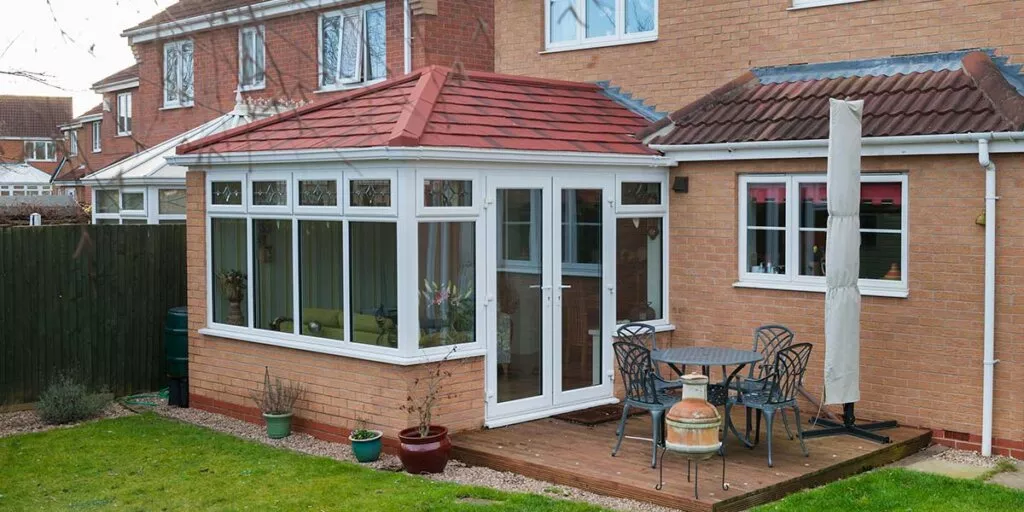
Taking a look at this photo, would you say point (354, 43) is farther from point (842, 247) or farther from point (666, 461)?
point (666, 461)

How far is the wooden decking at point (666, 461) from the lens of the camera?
25.7 ft

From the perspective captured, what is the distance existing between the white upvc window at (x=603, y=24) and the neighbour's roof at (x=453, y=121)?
1089mm

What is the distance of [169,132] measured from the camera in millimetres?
24344

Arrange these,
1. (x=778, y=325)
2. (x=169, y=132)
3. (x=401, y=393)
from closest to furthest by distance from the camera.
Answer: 1. (x=401, y=393)
2. (x=778, y=325)
3. (x=169, y=132)

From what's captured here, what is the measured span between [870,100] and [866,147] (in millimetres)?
660

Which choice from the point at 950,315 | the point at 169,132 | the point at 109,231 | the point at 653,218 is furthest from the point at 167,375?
the point at 169,132

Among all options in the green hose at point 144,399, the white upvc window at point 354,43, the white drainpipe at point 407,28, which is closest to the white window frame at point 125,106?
the white upvc window at point 354,43

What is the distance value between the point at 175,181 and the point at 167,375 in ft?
15.2

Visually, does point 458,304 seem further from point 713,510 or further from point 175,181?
point 175,181

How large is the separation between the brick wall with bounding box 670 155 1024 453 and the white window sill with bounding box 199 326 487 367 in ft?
10.6

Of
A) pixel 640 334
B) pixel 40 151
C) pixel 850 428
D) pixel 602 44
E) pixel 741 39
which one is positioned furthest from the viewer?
pixel 40 151

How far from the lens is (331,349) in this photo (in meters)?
10.1

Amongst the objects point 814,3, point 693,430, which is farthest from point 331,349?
point 814,3

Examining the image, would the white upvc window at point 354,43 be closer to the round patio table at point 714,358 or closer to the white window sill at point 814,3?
the white window sill at point 814,3
